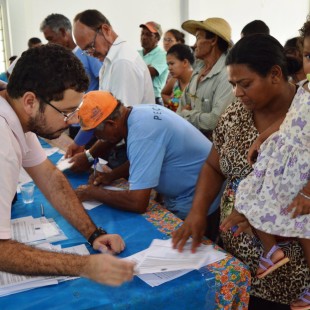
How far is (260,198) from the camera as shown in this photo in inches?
49.4

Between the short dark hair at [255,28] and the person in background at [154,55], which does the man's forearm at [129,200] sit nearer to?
the short dark hair at [255,28]

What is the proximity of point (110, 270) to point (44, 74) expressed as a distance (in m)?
0.61

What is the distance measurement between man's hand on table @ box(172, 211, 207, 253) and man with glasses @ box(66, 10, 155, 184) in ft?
3.05

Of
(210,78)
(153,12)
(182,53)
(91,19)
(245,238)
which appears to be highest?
(153,12)

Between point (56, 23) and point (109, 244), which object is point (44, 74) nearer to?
point (109, 244)

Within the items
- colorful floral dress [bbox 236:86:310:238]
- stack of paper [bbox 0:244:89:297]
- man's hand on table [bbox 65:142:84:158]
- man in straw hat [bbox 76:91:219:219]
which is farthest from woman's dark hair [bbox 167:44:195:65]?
stack of paper [bbox 0:244:89:297]

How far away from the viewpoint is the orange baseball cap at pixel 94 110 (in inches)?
63.0

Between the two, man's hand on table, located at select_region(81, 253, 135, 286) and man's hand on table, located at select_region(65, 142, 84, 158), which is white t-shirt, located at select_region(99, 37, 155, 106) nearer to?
man's hand on table, located at select_region(65, 142, 84, 158)

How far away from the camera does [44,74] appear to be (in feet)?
3.80

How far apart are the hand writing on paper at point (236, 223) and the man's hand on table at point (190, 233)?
79 millimetres

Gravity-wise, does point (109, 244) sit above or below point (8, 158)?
below

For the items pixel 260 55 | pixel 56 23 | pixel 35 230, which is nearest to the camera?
pixel 260 55

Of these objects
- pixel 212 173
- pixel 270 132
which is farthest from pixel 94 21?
pixel 270 132

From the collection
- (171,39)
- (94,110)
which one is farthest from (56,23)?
(94,110)
